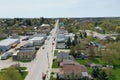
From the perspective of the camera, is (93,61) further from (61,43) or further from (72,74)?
(61,43)

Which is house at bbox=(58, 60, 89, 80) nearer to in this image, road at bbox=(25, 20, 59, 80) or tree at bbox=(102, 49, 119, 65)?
road at bbox=(25, 20, 59, 80)

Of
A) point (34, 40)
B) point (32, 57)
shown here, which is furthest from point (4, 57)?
point (34, 40)

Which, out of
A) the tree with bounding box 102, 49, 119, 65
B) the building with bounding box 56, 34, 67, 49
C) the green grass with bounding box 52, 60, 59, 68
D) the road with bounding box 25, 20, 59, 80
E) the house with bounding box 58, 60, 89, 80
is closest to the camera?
the house with bounding box 58, 60, 89, 80

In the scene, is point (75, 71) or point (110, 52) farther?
point (110, 52)

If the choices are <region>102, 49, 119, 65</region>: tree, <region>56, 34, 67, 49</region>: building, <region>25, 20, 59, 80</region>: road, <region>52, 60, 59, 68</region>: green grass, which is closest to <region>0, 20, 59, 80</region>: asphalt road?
<region>25, 20, 59, 80</region>: road

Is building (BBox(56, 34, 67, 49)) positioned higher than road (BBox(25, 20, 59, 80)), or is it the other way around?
road (BBox(25, 20, 59, 80))

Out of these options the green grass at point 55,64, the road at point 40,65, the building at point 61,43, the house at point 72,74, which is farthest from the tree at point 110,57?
the building at point 61,43

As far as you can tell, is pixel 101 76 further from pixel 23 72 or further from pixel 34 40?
pixel 34 40

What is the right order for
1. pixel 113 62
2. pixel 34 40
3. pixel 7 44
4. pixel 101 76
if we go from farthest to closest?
pixel 34 40 → pixel 7 44 → pixel 113 62 → pixel 101 76

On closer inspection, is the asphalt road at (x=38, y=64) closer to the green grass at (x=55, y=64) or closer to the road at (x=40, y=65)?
the road at (x=40, y=65)

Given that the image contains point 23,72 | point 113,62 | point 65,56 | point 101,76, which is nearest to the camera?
point 101,76

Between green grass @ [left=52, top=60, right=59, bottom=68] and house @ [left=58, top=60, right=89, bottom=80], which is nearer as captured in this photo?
house @ [left=58, top=60, right=89, bottom=80]
